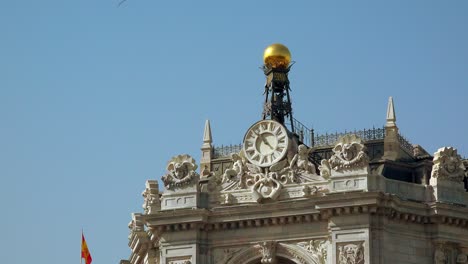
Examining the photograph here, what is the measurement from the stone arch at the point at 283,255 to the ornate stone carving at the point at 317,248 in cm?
13

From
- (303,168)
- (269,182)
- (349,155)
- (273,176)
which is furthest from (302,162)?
(349,155)

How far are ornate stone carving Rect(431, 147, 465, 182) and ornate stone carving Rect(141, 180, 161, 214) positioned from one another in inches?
561

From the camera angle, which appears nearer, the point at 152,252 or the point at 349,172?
the point at 349,172

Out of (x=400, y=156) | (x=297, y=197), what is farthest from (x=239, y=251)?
(x=400, y=156)

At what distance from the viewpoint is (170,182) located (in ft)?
276

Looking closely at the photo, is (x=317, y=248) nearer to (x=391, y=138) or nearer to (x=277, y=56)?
(x=391, y=138)

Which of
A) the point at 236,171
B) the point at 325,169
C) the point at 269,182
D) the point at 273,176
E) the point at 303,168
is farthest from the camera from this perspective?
the point at 236,171

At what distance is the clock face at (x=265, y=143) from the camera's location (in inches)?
3260

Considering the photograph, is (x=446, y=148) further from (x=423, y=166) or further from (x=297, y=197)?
(x=297, y=197)

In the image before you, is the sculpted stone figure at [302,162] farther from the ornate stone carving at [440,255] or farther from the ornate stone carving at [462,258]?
the ornate stone carving at [462,258]

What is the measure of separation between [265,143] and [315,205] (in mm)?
4754

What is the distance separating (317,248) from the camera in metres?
80.6

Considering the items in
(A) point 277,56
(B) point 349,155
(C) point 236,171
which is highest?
(A) point 277,56

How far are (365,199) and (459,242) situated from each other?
19.0 feet
